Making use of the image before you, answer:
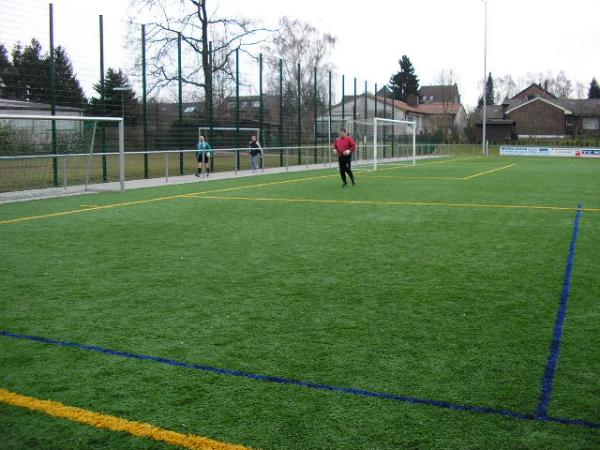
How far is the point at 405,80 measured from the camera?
98.5 m

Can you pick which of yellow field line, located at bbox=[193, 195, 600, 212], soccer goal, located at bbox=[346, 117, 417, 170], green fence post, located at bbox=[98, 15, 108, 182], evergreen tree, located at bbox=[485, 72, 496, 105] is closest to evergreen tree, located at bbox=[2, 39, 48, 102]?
green fence post, located at bbox=[98, 15, 108, 182]

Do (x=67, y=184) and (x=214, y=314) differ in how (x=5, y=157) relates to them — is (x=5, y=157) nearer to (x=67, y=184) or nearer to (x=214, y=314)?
(x=67, y=184)

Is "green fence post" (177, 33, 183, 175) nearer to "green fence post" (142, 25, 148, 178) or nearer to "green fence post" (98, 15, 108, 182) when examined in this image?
"green fence post" (142, 25, 148, 178)

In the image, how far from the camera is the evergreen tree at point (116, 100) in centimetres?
2075

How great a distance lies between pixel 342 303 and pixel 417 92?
9737 centimetres

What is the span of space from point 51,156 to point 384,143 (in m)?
32.1

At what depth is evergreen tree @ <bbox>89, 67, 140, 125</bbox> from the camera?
20750mm

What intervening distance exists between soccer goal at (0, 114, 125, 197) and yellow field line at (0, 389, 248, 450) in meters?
10.8

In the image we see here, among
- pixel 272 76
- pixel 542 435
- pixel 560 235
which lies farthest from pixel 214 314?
pixel 272 76

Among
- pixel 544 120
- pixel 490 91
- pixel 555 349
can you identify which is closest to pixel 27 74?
pixel 555 349

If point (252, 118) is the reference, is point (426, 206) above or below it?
below

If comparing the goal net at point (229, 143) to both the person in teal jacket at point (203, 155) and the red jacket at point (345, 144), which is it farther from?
the red jacket at point (345, 144)

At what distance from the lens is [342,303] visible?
5383mm

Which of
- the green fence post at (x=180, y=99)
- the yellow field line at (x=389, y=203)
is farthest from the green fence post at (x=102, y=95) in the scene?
the yellow field line at (x=389, y=203)
